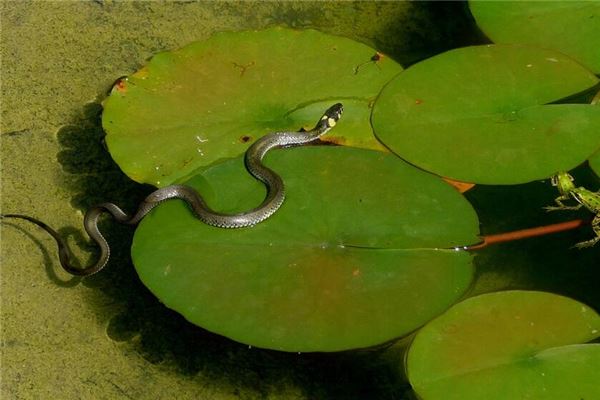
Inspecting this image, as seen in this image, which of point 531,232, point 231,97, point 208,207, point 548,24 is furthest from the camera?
point 548,24

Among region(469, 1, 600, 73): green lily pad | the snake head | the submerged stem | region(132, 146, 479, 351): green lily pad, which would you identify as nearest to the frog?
the submerged stem

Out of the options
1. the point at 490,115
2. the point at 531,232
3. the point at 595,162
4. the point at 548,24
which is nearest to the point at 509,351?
the point at 531,232

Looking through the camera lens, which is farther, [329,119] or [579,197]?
[329,119]

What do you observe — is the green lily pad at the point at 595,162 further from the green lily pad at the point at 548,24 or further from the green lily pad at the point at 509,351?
the green lily pad at the point at 509,351

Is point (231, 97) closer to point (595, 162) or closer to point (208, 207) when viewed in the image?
point (208, 207)

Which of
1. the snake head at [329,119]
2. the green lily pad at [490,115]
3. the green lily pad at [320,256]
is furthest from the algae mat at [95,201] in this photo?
A: the snake head at [329,119]

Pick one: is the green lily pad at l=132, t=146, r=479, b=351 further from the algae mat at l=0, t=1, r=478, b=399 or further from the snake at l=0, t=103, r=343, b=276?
the algae mat at l=0, t=1, r=478, b=399
